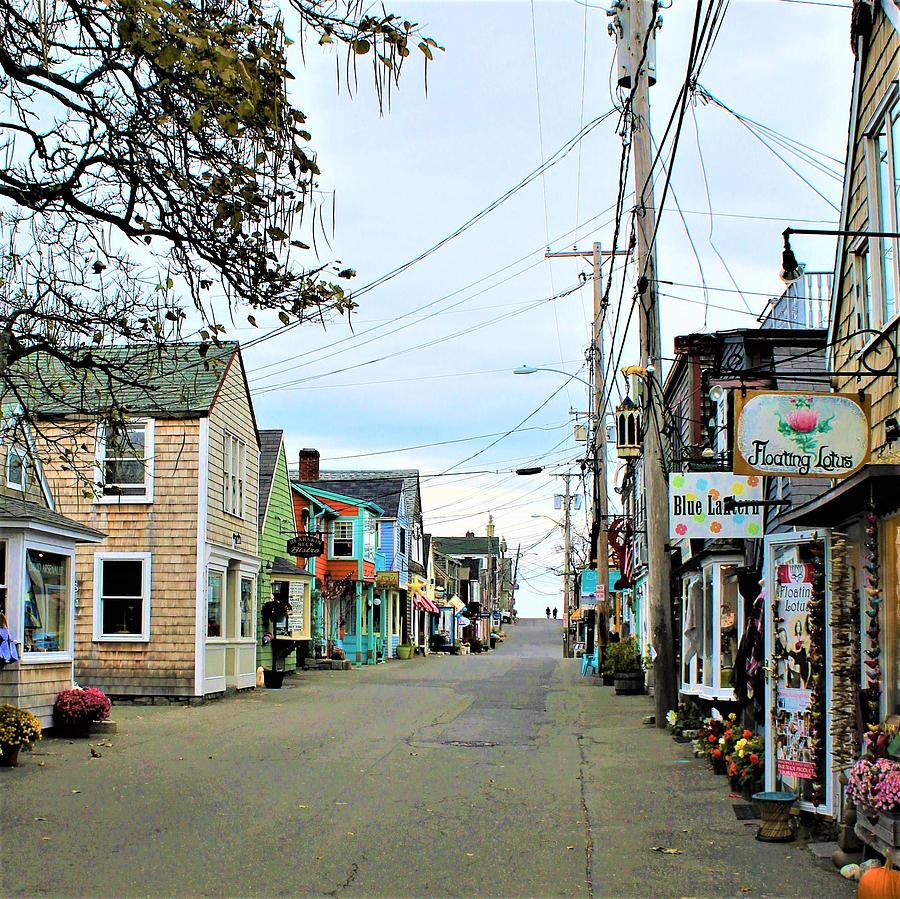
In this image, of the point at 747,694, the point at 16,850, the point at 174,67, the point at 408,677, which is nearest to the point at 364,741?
the point at 747,694

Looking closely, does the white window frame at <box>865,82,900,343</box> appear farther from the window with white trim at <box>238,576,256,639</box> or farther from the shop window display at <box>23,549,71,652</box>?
the window with white trim at <box>238,576,256,639</box>

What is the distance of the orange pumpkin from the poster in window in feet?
8.56

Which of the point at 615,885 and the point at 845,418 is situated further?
the point at 845,418

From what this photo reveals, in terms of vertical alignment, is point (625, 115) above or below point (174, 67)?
above

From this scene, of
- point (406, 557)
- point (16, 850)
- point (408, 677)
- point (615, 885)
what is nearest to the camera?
point (615, 885)

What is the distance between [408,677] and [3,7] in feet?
94.5

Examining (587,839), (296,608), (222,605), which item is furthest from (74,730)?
(296,608)

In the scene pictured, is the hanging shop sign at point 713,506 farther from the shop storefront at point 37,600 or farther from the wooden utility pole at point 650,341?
the shop storefront at point 37,600

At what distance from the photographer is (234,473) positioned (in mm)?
26359

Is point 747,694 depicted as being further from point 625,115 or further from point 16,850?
point 625,115

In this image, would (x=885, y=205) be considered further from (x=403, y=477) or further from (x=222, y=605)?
(x=403, y=477)

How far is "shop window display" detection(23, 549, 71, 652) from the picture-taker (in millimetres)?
16984

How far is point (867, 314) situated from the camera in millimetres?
10102

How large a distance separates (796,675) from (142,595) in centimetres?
1651
